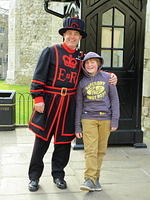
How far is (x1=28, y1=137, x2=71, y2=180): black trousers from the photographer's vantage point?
3.98 metres

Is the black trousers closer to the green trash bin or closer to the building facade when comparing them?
the green trash bin

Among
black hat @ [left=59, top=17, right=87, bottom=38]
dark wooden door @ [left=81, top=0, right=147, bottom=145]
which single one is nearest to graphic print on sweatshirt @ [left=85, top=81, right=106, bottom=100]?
black hat @ [left=59, top=17, right=87, bottom=38]

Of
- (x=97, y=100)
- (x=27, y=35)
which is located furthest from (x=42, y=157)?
(x=27, y=35)

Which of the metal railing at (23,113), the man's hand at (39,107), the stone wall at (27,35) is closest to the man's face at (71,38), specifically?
the man's hand at (39,107)

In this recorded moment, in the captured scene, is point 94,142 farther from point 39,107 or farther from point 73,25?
point 73,25

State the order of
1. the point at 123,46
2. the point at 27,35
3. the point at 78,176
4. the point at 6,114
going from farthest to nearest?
the point at 27,35, the point at 6,114, the point at 123,46, the point at 78,176

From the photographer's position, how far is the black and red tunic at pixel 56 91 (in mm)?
3834

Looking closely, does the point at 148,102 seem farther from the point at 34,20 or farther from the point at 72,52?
the point at 34,20

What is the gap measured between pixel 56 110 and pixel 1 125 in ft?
12.2

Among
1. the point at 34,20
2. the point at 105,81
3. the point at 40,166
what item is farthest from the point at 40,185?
the point at 34,20

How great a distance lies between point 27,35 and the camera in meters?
27.7

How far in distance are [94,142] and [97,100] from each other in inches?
18.4

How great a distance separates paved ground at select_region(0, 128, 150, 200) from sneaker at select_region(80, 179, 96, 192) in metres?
0.08

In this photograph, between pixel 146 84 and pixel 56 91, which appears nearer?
pixel 56 91
